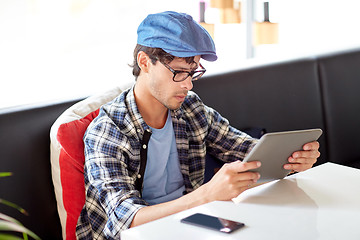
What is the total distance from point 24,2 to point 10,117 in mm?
765

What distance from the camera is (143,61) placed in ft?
5.87

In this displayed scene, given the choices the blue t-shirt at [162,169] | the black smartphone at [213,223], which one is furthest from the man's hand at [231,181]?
the blue t-shirt at [162,169]

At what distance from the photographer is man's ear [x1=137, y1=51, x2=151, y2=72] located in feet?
5.83

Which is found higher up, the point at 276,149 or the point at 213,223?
the point at 276,149

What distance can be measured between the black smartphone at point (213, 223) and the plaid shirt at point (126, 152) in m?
0.31

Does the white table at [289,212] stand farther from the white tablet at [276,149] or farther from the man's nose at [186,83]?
the man's nose at [186,83]

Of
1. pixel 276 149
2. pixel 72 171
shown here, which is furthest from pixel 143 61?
pixel 276 149

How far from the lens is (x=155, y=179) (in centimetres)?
A: 180

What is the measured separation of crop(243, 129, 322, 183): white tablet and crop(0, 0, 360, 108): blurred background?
82 centimetres

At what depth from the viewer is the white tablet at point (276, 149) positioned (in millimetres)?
1361

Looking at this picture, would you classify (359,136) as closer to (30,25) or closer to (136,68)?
(136,68)

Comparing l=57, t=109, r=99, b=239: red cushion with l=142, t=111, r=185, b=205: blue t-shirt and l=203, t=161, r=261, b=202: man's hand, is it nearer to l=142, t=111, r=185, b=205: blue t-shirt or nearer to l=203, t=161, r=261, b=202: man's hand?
l=142, t=111, r=185, b=205: blue t-shirt

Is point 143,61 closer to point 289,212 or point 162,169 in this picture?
point 162,169

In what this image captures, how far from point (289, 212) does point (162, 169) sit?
60 centimetres
